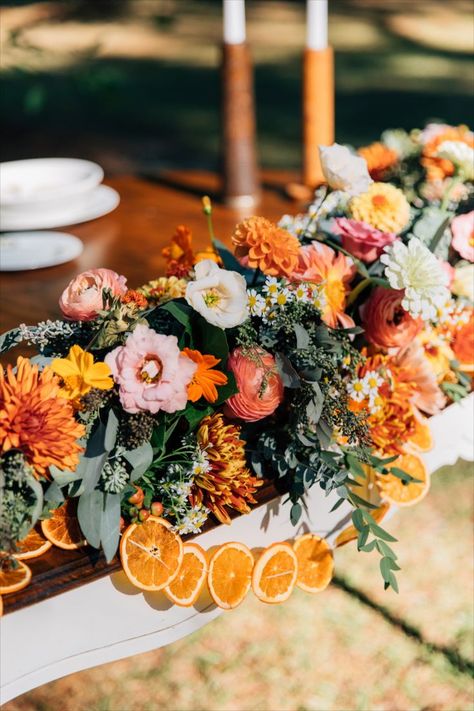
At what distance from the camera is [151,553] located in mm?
1020

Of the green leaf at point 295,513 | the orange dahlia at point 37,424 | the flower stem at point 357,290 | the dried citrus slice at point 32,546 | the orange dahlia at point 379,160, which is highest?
the orange dahlia at point 37,424

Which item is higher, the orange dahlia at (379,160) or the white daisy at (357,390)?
the orange dahlia at (379,160)

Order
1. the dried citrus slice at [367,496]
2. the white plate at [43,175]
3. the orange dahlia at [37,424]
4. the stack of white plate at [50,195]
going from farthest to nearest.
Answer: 1. the white plate at [43,175]
2. the stack of white plate at [50,195]
3. the dried citrus slice at [367,496]
4. the orange dahlia at [37,424]

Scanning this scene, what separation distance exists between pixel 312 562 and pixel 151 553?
28 cm

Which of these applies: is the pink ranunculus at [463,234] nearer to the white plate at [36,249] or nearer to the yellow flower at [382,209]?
the yellow flower at [382,209]

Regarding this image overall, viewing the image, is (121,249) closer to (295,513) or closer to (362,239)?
(362,239)

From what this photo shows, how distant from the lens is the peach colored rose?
1229mm

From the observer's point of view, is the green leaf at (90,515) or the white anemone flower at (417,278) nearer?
the green leaf at (90,515)

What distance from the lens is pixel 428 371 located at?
1292mm

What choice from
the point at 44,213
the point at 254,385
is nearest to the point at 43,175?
the point at 44,213

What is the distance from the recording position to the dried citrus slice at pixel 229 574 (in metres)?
1.08

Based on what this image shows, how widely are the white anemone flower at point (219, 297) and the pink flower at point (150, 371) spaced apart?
0.06 metres

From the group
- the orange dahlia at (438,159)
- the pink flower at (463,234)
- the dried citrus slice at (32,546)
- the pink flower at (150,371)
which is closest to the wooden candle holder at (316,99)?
the orange dahlia at (438,159)

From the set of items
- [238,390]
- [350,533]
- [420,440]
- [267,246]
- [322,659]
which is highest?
[267,246]
